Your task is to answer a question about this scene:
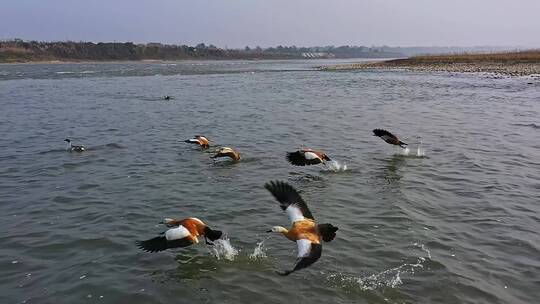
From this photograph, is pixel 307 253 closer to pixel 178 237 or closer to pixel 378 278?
pixel 378 278

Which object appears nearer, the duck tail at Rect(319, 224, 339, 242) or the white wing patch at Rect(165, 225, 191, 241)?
the duck tail at Rect(319, 224, 339, 242)

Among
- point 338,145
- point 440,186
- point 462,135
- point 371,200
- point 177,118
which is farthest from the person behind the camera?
point 177,118

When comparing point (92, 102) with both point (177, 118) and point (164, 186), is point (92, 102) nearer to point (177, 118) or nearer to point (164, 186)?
point (177, 118)

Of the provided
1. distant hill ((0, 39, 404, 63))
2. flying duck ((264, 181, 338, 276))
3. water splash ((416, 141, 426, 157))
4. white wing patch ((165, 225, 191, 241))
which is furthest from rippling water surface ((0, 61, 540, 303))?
distant hill ((0, 39, 404, 63))

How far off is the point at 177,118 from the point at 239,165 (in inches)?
439

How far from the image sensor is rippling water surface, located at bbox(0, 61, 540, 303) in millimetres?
7594

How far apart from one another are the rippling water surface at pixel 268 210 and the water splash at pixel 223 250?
3cm

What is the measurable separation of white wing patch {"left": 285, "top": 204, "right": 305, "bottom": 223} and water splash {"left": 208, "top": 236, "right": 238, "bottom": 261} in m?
1.30

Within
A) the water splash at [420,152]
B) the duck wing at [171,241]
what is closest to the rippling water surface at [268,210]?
the water splash at [420,152]

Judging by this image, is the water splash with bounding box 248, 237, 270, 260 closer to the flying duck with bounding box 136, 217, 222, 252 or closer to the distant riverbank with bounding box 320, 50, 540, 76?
the flying duck with bounding box 136, 217, 222, 252

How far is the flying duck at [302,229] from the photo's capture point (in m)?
6.97

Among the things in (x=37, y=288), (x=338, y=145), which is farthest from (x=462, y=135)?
(x=37, y=288)

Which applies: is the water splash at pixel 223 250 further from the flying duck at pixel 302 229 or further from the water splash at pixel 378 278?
the water splash at pixel 378 278

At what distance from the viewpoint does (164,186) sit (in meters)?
12.8
